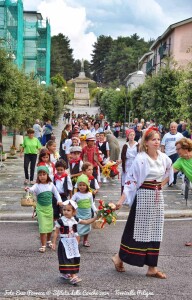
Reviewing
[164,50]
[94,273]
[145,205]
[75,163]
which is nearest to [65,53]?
[164,50]

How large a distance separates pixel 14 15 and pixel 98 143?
32.5m

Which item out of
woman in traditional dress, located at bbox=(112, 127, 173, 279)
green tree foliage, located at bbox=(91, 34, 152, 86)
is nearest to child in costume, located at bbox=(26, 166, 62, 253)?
woman in traditional dress, located at bbox=(112, 127, 173, 279)

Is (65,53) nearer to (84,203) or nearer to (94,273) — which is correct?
(84,203)

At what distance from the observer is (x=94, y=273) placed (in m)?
7.22

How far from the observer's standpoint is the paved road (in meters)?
6.41

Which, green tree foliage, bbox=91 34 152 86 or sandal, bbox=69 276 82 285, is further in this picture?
green tree foliage, bbox=91 34 152 86

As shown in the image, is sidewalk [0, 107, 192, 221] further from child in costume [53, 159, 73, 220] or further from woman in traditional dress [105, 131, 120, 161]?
child in costume [53, 159, 73, 220]

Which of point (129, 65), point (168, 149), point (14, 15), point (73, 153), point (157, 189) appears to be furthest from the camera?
point (129, 65)

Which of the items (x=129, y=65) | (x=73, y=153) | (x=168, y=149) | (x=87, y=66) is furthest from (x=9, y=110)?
(x=87, y=66)

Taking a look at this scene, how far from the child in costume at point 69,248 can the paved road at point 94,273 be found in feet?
0.51

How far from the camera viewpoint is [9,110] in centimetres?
1998

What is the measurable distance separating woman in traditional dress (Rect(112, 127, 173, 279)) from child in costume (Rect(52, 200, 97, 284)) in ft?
2.06

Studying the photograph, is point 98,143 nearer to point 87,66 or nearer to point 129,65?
point 129,65

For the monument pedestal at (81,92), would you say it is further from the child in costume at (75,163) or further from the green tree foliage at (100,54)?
the child in costume at (75,163)
